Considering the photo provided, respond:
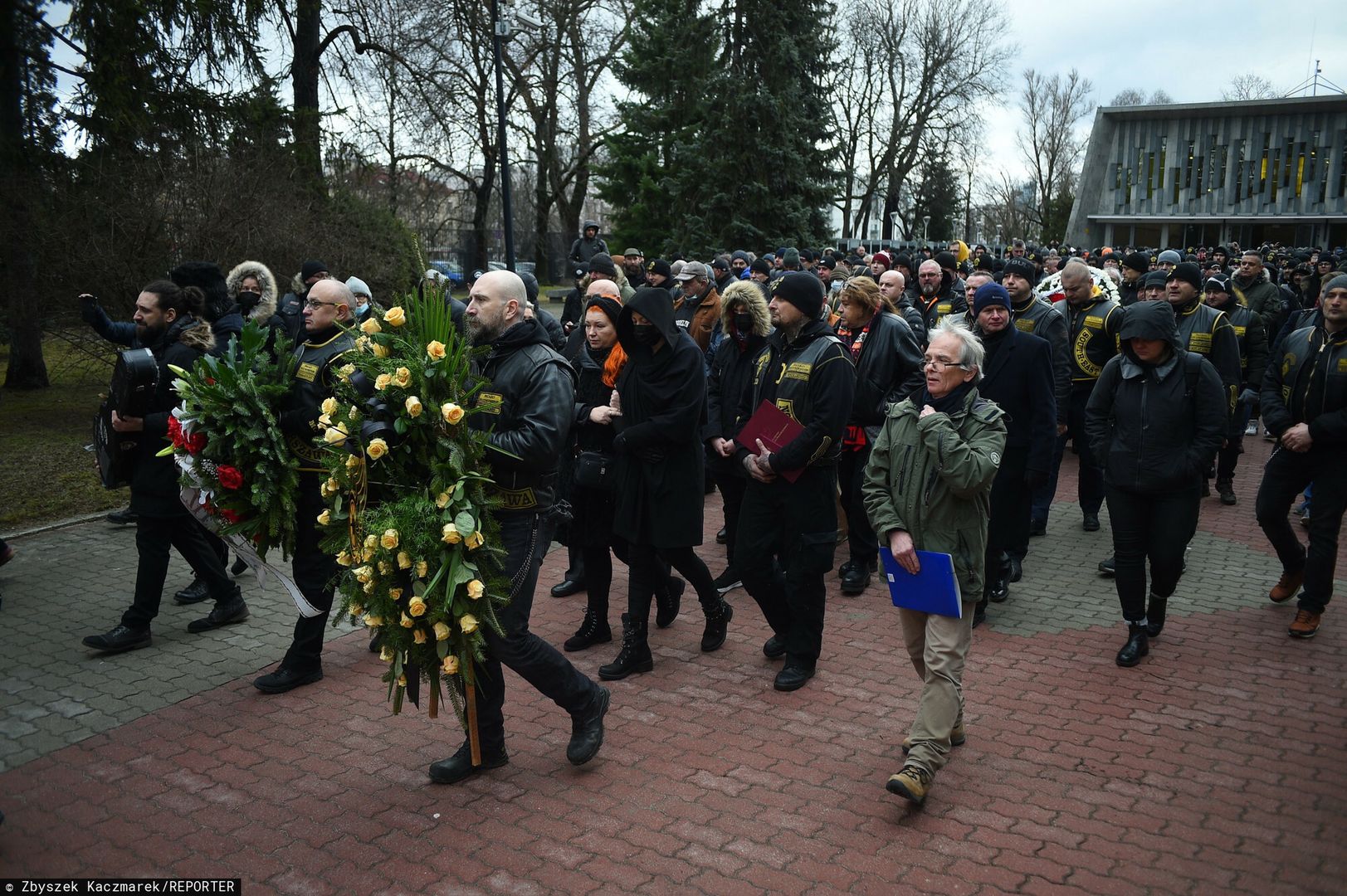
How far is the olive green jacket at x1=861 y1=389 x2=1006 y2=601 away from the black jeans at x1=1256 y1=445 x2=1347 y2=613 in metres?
2.94

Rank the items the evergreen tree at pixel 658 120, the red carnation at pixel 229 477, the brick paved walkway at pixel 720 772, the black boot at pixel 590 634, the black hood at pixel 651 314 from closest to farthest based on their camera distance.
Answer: the brick paved walkway at pixel 720 772
the red carnation at pixel 229 477
the black hood at pixel 651 314
the black boot at pixel 590 634
the evergreen tree at pixel 658 120

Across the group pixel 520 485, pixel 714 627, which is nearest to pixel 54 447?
pixel 714 627

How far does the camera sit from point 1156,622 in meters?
6.18

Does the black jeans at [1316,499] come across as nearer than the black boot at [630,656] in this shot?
No

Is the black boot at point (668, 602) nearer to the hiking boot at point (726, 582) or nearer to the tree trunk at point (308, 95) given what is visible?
the hiking boot at point (726, 582)

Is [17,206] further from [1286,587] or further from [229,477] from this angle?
[1286,587]

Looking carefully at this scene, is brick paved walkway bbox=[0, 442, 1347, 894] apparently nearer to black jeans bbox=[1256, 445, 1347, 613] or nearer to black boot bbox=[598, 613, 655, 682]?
black boot bbox=[598, 613, 655, 682]

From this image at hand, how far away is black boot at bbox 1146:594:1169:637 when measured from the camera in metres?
6.13

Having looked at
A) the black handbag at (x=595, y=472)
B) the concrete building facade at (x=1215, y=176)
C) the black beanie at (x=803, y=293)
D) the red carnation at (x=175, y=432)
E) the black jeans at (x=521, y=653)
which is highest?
the concrete building facade at (x=1215, y=176)

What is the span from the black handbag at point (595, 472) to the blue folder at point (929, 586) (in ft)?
6.06

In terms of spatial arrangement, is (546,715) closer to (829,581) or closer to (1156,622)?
(829,581)

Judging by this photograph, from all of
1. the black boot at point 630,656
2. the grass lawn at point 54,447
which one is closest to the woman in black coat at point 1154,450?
the black boot at point 630,656

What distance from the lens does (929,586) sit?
174 inches

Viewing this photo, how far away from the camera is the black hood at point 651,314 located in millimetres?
5414
